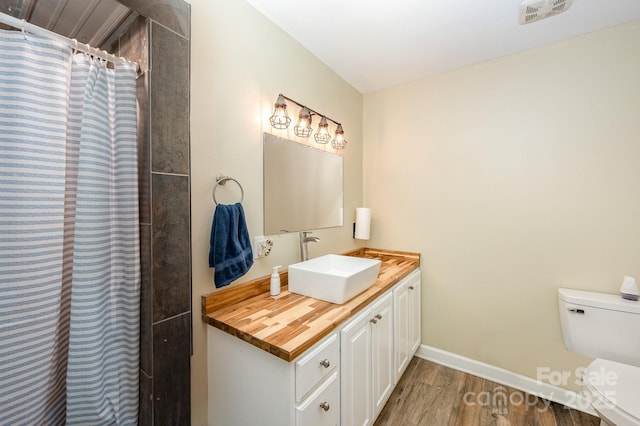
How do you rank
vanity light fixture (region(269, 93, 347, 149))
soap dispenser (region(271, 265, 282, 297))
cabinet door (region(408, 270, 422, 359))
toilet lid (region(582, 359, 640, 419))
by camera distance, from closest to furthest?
toilet lid (region(582, 359, 640, 419))
soap dispenser (region(271, 265, 282, 297))
vanity light fixture (region(269, 93, 347, 149))
cabinet door (region(408, 270, 422, 359))

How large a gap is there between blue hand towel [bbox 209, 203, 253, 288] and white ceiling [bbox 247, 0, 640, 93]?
118cm

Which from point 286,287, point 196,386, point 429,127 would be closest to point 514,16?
point 429,127

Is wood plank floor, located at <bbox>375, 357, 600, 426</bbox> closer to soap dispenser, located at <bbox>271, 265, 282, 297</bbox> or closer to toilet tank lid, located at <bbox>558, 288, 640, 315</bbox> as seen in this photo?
toilet tank lid, located at <bbox>558, 288, 640, 315</bbox>

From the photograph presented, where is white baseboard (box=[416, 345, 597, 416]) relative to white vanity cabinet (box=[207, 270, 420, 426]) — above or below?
below

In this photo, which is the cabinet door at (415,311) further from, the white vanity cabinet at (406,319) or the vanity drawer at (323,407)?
the vanity drawer at (323,407)

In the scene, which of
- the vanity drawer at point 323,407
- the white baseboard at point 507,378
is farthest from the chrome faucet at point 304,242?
the white baseboard at point 507,378

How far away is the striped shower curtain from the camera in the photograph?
0.77m

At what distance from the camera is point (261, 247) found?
148 cm

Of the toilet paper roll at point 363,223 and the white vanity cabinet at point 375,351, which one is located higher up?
the toilet paper roll at point 363,223

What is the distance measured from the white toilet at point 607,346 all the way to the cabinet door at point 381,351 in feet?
3.10

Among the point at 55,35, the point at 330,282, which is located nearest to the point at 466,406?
the point at 330,282

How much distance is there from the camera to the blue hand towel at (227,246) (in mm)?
1188

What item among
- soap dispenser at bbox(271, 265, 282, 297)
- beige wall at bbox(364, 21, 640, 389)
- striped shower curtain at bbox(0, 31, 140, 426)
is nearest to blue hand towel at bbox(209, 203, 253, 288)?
soap dispenser at bbox(271, 265, 282, 297)

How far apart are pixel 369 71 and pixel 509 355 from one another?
2.47 m
